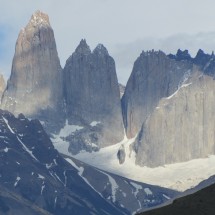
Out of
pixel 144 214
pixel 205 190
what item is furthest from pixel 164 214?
pixel 205 190

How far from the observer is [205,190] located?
154125 mm

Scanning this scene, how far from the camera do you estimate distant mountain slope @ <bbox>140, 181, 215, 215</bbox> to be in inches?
5604

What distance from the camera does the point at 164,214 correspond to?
143375 mm

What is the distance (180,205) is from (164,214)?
410cm

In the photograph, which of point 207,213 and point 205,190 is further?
point 205,190

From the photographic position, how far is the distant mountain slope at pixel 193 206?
142 metres

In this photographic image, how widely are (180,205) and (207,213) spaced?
6.57 meters

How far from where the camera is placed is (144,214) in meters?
144

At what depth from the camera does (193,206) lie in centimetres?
14462

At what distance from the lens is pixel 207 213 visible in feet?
462

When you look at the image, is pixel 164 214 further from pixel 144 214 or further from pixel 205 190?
pixel 205 190

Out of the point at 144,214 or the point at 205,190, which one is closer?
the point at 144,214

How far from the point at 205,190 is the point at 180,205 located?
840 cm

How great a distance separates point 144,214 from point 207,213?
8.13 m
